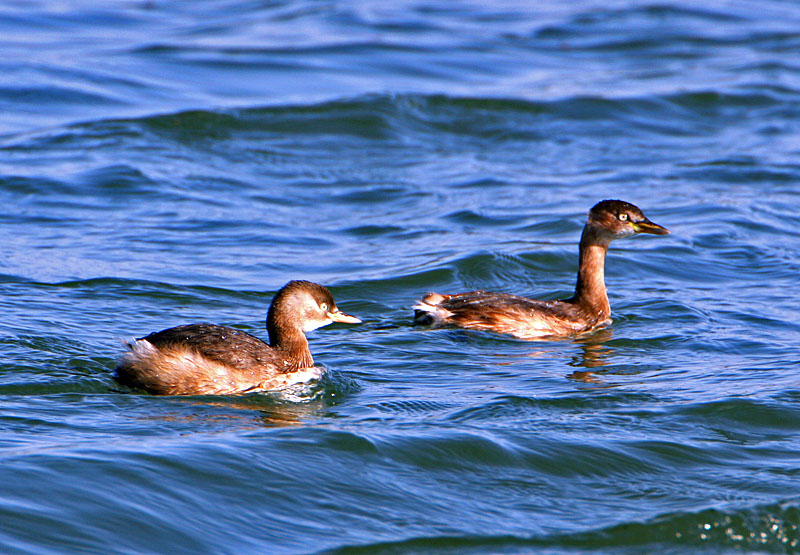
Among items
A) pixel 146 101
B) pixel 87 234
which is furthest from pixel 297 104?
pixel 87 234

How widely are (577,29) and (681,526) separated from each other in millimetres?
21429

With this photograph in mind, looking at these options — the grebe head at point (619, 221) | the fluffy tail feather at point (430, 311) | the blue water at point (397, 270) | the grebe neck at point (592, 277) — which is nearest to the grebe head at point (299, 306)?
the blue water at point (397, 270)

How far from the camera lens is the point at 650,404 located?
7961 mm

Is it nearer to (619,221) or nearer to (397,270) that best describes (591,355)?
(619,221)

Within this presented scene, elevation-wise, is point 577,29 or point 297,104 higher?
point 577,29

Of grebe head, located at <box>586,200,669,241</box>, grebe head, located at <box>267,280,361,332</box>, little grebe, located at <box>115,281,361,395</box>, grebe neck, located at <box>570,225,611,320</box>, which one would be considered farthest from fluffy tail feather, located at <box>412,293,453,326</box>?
grebe head, located at <box>586,200,669,241</box>

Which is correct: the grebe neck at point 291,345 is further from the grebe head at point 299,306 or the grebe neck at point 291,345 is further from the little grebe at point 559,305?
the little grebe at point 559,305

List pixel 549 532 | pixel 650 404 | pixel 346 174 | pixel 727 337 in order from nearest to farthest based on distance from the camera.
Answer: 1. pixel 549 532
2. pixel 650 404
3. pixel 727 337
4. pixel 346 174

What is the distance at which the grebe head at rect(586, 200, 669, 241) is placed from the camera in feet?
34.7

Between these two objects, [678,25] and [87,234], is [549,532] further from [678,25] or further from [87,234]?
[678,25]

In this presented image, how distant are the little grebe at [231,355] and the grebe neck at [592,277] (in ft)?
8.72

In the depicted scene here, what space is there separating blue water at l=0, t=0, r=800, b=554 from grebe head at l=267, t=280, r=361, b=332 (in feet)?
1.40

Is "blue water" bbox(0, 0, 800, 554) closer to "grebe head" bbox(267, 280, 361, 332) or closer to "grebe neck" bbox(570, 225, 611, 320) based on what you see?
"grebe neck" bbox(570, 225, 611, 320)

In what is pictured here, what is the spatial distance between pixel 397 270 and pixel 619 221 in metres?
2.31
